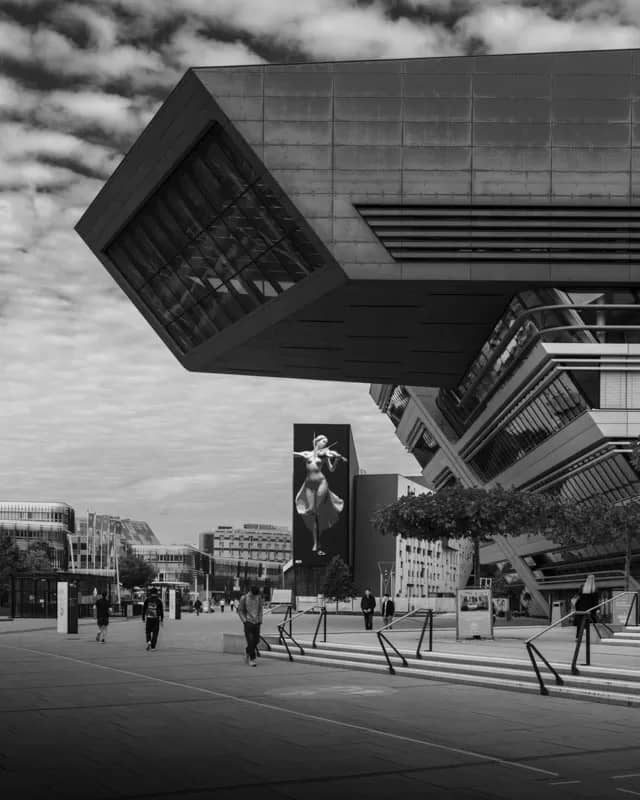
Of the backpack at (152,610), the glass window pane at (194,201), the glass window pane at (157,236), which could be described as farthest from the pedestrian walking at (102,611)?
the glass window pane at (157,236)

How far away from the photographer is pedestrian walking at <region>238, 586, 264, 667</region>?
24.6 m

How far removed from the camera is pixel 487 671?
2030 cm

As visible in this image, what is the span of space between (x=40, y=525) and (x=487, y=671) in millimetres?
179104

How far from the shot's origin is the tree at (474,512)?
41.9m

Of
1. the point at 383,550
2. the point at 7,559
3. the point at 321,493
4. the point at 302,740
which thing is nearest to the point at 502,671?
the point at 302,740

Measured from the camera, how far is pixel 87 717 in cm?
1519

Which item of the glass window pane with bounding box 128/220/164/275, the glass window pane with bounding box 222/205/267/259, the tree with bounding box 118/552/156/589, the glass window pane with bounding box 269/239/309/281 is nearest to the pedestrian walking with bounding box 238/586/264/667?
the glass window pane with bounding box 269/239/309/281

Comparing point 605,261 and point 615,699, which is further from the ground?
point 605,261

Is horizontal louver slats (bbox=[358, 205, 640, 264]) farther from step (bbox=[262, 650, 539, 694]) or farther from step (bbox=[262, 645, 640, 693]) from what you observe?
step (bbox=[262, 645, 640, 693])

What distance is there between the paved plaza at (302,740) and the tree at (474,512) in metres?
20.4

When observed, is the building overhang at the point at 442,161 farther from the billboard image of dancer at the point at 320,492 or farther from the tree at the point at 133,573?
the tree at the point at 133,573

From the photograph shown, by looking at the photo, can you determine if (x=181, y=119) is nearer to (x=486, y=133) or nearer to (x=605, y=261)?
(x=486, y=133)

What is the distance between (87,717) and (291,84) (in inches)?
1137

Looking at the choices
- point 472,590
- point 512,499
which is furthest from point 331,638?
point 512,499
